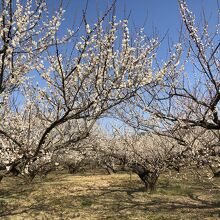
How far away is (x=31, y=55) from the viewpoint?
671 cm

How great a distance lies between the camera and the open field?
1207 centimetres

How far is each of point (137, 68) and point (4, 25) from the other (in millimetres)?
2581

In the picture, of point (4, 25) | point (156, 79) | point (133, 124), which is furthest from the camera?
point (133, 124)

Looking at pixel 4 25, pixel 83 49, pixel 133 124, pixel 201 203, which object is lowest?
pixel 201 203

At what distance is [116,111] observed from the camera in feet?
38.0

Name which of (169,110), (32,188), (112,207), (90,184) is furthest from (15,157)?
(90,184)

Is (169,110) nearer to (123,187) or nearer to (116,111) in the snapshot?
(116,111)

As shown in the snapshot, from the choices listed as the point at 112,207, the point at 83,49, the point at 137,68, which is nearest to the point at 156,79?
the point at 137,68

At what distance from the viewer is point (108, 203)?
563 inches

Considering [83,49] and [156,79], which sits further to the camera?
[156,79]

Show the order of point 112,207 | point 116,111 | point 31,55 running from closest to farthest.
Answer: point 31,55 → point 116,111 → point 112,207

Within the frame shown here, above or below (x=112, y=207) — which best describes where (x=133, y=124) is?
above

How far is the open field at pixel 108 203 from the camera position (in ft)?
39.6

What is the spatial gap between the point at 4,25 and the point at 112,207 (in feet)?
32.5
